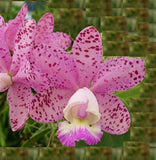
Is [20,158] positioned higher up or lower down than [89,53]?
lower down

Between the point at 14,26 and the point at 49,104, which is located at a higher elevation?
the point at 14,26

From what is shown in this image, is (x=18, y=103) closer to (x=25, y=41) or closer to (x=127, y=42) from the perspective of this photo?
(x=25, y=41)

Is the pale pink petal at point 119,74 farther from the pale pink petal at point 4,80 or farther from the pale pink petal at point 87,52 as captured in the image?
the pale pink petal at point 4,80

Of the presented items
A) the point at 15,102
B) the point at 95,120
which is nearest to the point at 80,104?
the point at 95,120

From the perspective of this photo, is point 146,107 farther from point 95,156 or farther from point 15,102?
point 15,102

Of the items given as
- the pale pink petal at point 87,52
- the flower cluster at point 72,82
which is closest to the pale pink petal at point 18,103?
the flower cluster at point 72,82

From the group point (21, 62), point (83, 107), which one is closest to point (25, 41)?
point (21, 62)
